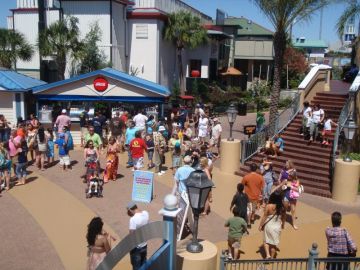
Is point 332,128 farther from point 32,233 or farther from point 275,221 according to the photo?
point 32,233

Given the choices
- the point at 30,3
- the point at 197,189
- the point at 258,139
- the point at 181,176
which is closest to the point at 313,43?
the point at 30,3

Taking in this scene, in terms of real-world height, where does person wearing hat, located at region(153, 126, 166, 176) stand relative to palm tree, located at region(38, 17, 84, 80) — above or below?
below

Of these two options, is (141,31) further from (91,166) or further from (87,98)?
(91,166)

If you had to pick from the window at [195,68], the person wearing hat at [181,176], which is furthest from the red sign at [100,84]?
the window at [195,68]

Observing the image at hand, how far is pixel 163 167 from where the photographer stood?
1541cm

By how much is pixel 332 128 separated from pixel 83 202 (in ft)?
31.7

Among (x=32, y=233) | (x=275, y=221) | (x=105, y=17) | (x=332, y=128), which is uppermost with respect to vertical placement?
(x=105, y=17)

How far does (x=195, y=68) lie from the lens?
35.6m

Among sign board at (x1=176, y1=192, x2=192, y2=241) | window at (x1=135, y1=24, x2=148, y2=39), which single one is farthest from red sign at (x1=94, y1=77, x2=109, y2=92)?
window at (x1=135, y1=24, x2=148, y2=39)

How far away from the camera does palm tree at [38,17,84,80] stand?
84.9ft

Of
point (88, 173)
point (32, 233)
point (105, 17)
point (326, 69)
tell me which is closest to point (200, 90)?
point (105, 17)

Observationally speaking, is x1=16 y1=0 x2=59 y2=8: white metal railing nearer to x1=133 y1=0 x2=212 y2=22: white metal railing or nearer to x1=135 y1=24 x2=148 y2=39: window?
x1=133 y1=0 x2=212 y2=22: white metal railing

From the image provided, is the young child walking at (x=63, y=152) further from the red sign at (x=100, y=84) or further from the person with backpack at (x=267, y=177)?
the person with backpack at (x=267, y=177)

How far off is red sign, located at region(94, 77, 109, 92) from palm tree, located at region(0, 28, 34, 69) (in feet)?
34.8
